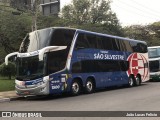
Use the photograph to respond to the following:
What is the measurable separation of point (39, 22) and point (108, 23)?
20.3m

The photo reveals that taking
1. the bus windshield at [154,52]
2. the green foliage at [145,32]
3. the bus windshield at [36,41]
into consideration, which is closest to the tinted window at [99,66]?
the bus windshield at [36,41]

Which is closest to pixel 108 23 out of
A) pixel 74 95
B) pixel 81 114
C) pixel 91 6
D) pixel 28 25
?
pixel 91 6

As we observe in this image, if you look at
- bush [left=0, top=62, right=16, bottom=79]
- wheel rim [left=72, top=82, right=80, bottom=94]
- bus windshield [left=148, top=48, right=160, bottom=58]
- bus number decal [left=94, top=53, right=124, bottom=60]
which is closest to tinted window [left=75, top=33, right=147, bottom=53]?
bus number decal [left=94, top=53, right=124, bottom=60]

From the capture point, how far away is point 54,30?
20.0 m

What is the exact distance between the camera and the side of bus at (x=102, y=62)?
2152 centimetres

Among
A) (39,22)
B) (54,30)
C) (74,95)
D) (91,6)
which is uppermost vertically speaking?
(91,6)

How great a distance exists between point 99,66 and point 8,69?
1130 centimetres

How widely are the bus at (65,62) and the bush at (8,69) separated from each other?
411 inches

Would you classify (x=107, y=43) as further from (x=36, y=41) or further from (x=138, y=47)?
(x=36, y=41)

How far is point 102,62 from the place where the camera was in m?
24.5

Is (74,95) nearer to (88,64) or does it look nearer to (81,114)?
(88,64)

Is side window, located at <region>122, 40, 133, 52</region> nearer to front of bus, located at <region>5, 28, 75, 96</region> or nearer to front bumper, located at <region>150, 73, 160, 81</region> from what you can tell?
front bumper, located at <region>150, 73, 160, 81</region>

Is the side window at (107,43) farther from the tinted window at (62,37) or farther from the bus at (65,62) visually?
the tinted window at (62,37)

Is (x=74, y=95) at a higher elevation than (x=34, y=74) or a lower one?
lower
